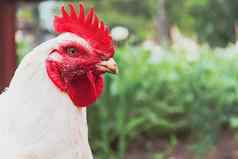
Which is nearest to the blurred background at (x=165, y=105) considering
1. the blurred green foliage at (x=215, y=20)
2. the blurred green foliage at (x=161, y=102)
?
the blurred green foliage at (x=161, y=102)

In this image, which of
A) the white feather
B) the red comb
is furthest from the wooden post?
the white feather

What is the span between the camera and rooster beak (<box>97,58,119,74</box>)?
2105mm

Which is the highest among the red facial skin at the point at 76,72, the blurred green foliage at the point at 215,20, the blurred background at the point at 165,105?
the blurred green foliage at the point at 215,20

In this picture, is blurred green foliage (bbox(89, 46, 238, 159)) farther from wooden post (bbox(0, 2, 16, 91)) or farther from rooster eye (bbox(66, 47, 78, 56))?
rooster eye (bbox(66, 47, 78, 56))

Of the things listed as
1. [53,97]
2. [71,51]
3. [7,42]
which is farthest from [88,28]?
[7,42]

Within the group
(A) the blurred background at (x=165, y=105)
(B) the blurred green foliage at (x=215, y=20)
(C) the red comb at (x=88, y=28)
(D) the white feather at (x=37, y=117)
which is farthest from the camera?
(B) the blurred green foliage at (x=215, y=20)

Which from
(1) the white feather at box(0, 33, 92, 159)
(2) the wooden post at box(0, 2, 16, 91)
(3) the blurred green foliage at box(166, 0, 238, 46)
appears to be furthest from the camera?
(3) the blurred green foliage at box(166, 0, 238, 46)

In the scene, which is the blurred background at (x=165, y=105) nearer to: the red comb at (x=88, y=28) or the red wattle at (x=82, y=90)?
the red comb at (x=88, y=28)

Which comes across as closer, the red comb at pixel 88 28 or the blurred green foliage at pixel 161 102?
the red comb at pixel 88 28

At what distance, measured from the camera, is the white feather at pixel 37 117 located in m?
2.05

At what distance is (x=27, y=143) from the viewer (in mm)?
2055

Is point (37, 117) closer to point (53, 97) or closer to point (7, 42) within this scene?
point (53, 97)

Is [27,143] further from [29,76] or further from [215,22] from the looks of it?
[215,22]

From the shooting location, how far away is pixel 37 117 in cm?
206
